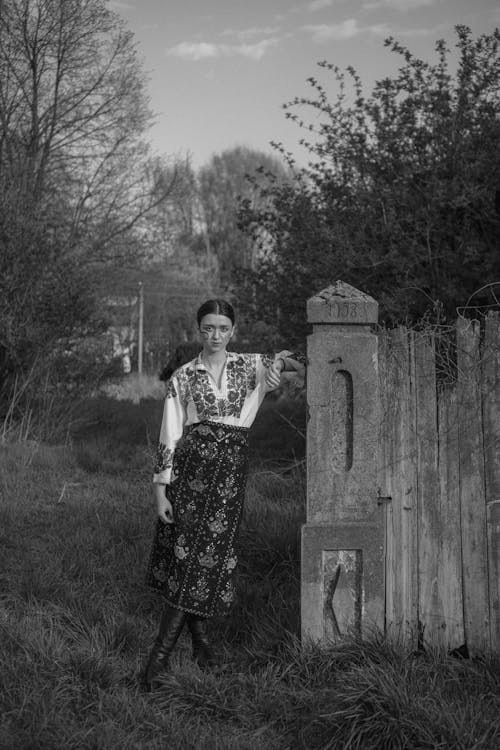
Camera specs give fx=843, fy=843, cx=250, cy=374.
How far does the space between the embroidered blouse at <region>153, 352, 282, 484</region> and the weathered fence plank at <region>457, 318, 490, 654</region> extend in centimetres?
83

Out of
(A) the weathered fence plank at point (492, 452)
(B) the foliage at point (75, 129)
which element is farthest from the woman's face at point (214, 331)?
(B) the foliage at point (75, 129)

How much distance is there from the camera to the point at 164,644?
12.3ft

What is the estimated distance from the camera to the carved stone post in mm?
3709

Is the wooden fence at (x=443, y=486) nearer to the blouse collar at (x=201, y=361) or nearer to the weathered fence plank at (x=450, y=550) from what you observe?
the weathered fence plank at (x=450, y=550)

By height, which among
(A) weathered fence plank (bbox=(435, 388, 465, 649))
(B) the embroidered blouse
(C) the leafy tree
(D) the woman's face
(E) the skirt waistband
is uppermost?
(C) the leafy tree

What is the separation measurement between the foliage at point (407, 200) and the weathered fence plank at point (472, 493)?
272 centimetres

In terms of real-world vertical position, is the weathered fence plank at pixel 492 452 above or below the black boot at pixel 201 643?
above

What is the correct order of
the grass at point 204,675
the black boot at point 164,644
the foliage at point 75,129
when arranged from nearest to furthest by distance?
the grass at point 204,675
the black boot at point 164,644
the foliage at point 75,129

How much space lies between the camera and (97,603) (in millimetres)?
4574

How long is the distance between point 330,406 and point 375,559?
0.70 metres

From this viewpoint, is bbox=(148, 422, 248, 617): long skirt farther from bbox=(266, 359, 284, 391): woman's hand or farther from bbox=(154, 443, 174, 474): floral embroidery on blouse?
bbox=(266, 359, 284, 391): woman's hand

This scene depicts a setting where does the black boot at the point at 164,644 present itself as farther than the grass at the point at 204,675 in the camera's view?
Yes

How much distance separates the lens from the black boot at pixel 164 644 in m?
3.68

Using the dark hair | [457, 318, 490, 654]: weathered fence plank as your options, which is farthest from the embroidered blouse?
[457, 318, 490, 654]: weathered fence plank
